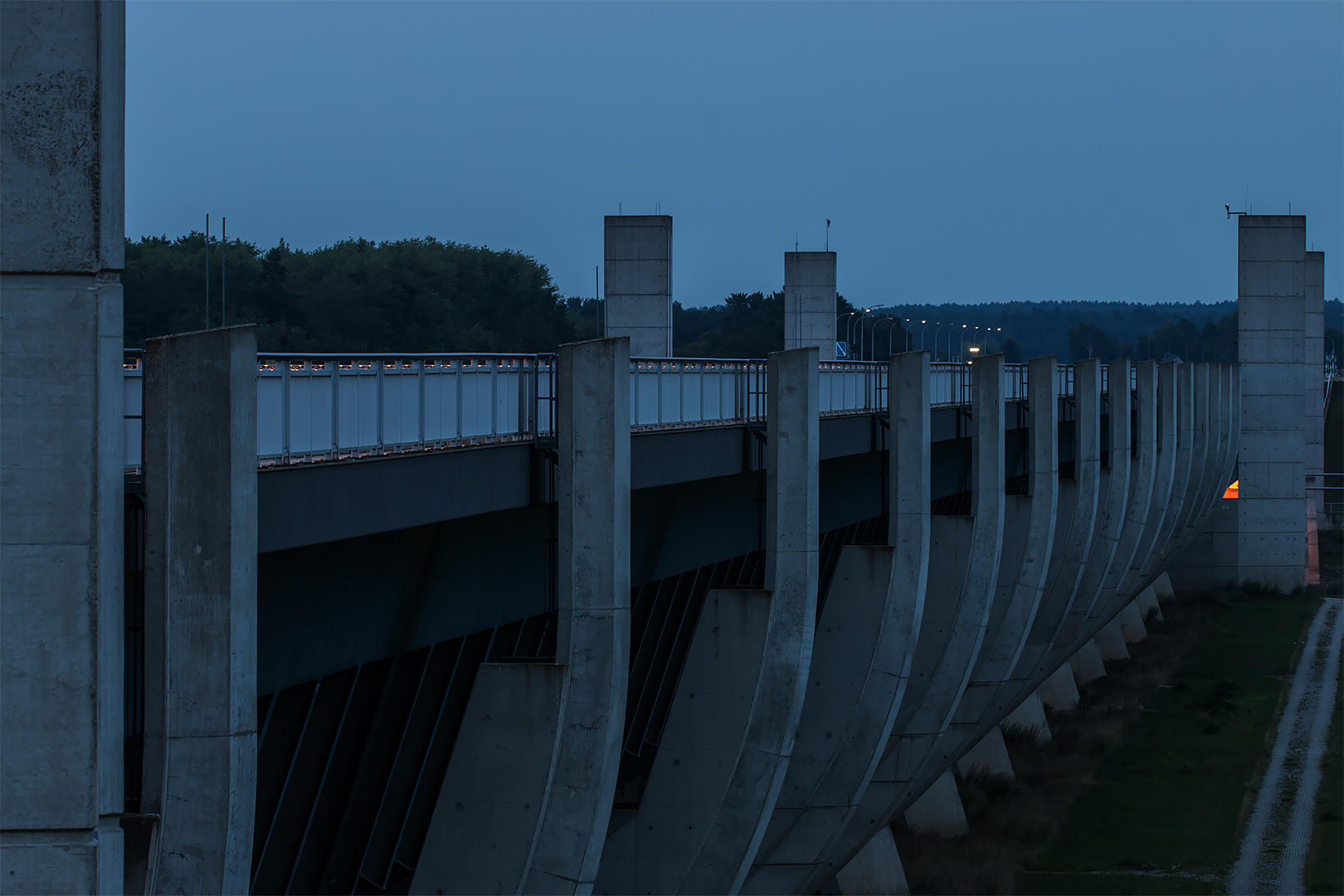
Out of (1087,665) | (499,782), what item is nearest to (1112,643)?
(1087,665)

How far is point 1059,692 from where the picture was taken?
46.4 meters

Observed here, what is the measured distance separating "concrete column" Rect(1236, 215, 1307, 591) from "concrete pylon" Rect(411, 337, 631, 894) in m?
55.9

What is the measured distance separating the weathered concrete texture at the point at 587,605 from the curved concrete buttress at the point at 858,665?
9.47 m

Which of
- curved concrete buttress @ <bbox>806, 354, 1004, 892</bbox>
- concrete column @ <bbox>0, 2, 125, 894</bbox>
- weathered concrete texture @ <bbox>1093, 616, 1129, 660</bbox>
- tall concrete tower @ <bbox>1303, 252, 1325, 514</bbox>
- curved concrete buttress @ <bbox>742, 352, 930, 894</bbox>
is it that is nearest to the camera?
concrete column @ <bbox>0, 2, 125, 894</bbox>

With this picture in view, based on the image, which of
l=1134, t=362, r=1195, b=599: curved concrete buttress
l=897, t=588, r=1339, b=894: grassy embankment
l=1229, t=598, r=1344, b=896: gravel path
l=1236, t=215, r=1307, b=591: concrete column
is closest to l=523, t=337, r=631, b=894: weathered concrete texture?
l=897, t=588, r=1339, b=894: grassy embankment

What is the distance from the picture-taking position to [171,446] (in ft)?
28.5

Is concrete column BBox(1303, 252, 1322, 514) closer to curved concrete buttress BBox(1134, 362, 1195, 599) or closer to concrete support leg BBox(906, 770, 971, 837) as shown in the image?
curved concrete buttress BBox(1134, 362, 1195, 599)

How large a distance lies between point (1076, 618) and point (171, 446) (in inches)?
1454

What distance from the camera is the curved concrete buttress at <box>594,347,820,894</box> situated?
1842 centimetres

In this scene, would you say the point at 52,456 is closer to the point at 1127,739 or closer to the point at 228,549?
the point at 228,549

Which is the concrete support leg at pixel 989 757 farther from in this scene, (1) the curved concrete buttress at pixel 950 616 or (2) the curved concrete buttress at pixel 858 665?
(2) the curved concrete buttress at pixel 858 665

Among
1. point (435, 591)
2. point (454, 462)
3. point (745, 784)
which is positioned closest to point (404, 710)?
point (435, 591)

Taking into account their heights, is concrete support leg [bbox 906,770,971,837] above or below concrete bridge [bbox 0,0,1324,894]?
below

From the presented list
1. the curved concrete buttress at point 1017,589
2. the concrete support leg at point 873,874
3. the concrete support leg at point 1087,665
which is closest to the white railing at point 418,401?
the concrete support leg at point 873,874
